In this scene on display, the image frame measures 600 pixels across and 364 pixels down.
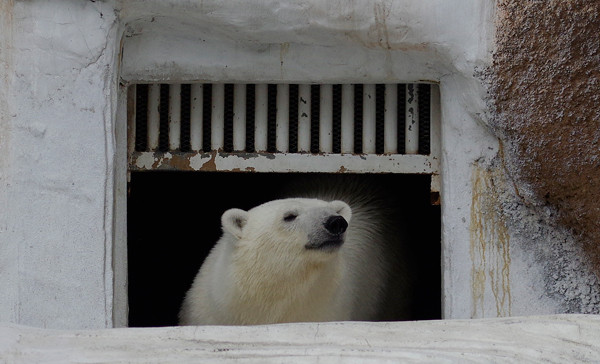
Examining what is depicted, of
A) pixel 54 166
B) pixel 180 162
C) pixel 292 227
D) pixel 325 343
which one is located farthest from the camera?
pixel 180 162

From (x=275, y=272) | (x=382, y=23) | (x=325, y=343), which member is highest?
(x=382, y=23)

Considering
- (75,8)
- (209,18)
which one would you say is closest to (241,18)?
(209,18)

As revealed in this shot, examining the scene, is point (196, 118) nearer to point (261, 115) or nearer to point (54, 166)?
point (261, 115)

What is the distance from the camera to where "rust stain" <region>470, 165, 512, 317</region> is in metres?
3.32

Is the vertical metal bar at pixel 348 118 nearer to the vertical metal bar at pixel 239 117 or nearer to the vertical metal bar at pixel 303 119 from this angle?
the vertical metal bar at pixel 303 119

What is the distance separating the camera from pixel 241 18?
320 centimetres

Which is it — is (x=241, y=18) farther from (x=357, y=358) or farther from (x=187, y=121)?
(x=357, y=358)

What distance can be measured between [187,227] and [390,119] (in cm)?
175

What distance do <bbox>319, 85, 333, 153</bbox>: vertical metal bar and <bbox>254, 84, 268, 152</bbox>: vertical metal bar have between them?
0.73ft

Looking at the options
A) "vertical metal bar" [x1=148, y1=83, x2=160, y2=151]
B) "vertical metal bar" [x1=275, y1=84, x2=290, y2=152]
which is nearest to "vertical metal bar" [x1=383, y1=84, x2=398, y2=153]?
"vertical metal bar" [x1=275, y1=84, x2=290, y2=152]

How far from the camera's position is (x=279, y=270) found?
340 cm

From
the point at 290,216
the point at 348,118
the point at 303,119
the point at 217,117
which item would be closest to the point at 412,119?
the point at 348,118

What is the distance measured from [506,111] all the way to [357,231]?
4.00 feet

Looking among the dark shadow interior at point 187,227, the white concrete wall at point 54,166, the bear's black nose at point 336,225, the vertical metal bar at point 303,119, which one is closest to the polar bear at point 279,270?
the bear's black nose at point 336,225
